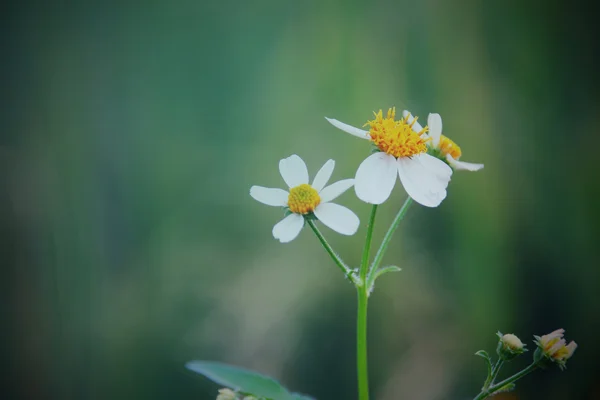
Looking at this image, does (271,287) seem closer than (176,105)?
Yes

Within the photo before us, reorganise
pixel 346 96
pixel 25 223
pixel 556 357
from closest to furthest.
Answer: pixel 556 357 < pixel 25 223 < pixel 346 96

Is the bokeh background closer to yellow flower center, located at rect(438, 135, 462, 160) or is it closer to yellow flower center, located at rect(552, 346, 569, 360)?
yellow flower center, located at rect(438, 135, 462, 160)

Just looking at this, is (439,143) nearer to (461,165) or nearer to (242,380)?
(461,165)

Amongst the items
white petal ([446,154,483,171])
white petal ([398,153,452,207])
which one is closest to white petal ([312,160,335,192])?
white petal ([398,153,452,207])

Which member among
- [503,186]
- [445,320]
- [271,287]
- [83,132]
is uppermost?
[83,132]

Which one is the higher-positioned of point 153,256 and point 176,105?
point 176,105

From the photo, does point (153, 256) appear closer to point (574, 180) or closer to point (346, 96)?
point (346, 96)

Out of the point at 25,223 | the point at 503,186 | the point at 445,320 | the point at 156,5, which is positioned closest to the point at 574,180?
the point at 503,186
